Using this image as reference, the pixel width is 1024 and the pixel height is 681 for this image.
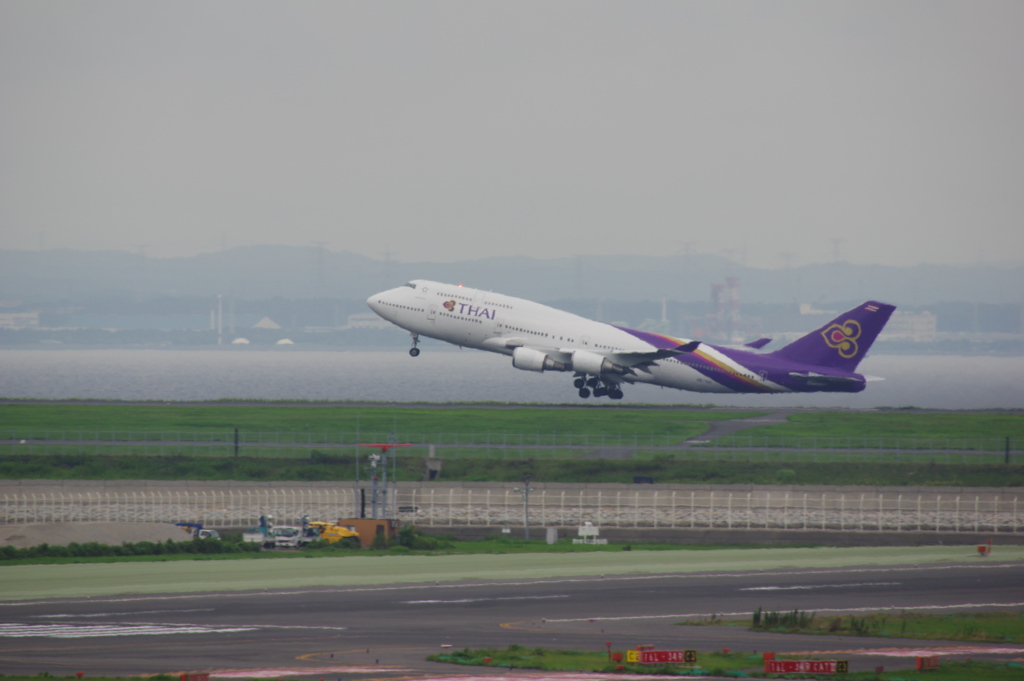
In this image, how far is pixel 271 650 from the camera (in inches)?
1086

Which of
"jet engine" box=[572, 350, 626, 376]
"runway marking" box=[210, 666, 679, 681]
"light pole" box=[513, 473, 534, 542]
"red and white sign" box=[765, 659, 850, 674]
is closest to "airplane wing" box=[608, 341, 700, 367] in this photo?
"jet engine" box=[572, 350, 626, 376]

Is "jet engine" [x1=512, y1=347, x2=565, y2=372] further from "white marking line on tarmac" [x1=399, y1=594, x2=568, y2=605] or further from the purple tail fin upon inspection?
"white marking line on tarmac" [x1=399, y1=594, x2=568, y2=605]

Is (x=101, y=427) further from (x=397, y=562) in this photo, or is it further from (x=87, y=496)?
(x=397, y=562)

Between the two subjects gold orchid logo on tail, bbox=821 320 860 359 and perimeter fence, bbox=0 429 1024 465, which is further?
gold orchid logo on tail, bbox=821 320 860 359

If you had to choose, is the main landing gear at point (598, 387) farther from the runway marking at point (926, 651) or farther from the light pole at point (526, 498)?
the runway marking at point (926, 651)

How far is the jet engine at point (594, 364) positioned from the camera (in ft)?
292

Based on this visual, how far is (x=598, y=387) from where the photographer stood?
93.4 m

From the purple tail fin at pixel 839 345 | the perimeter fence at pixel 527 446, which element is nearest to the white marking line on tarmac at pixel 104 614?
the perimeter fence at pixel 527 446

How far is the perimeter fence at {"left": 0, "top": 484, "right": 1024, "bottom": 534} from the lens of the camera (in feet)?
193

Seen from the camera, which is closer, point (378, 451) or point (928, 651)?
point (928, 651)

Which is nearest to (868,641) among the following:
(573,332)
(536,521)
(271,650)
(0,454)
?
(271,650)

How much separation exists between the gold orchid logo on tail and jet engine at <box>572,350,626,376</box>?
1453 cm

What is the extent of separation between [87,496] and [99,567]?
20869mm

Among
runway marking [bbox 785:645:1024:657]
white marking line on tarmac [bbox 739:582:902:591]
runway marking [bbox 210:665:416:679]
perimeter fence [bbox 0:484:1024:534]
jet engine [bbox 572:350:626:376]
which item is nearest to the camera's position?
runway marking [bbox 210:665:416:679]
